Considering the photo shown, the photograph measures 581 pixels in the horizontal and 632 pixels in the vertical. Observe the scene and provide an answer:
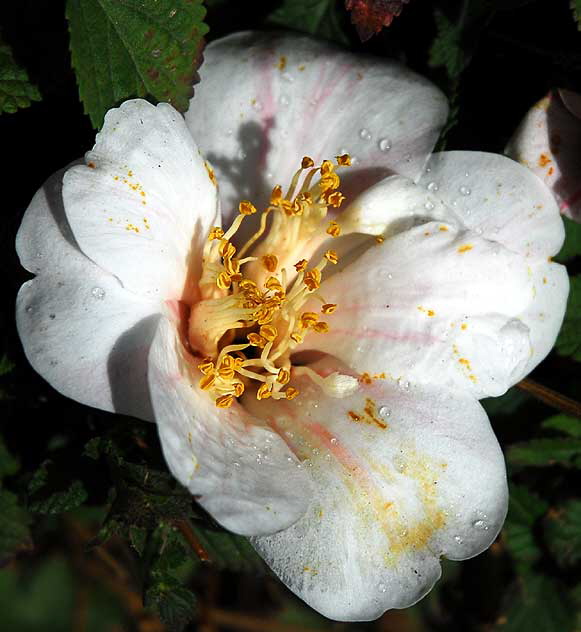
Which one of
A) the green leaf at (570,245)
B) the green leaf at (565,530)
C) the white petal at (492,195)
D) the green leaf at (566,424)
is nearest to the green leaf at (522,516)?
the green leaf at (565,530)

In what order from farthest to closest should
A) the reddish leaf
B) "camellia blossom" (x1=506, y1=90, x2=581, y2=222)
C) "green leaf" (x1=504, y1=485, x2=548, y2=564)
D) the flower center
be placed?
"green leaf" (x1=504, y1=485, x2=548, y2=564), "camellia blossom" (x1=506, y1=90, x2=581, y2=222), the flower center, the reddish leaf

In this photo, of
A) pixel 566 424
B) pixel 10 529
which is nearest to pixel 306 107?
pixel 566 424

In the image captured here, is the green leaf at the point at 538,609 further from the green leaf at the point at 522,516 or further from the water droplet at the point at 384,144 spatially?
the water droplet at the point at 384,144

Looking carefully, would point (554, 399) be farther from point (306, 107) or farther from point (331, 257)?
point (306, 107)

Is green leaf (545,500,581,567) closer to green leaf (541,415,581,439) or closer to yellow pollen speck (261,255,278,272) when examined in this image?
green leaf (541,415,581,439)

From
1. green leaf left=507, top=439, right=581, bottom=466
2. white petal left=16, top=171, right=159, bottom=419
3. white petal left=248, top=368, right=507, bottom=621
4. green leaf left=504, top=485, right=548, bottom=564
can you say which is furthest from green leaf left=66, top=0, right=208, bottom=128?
green leaf left=504, top=485, right=548, bottom=564

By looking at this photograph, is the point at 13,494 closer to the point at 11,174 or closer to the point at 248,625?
the point at 11,174

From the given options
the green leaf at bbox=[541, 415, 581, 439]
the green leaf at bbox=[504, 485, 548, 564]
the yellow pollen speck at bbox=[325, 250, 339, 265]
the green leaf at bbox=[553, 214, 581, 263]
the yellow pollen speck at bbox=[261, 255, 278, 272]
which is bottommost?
the green leaf at bbox=[504, 485, 548, 564]
